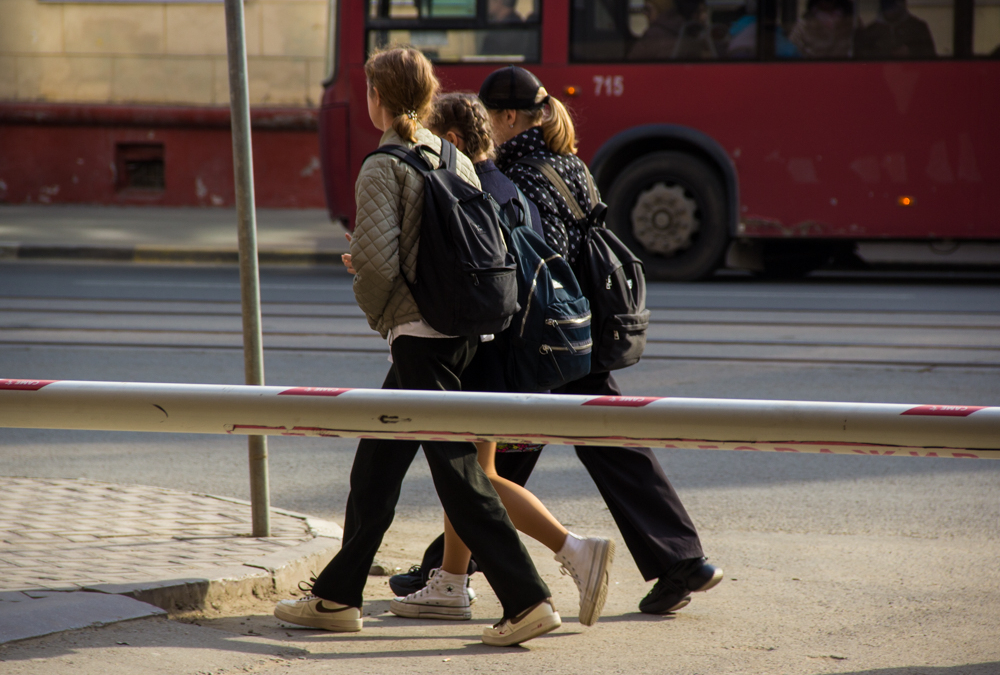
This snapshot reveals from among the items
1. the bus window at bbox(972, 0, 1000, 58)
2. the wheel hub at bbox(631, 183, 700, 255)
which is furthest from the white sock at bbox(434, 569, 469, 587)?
the bus window at bbox(972, 0, 1000, 58)

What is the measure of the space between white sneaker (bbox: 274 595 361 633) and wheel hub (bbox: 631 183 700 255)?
349 inches

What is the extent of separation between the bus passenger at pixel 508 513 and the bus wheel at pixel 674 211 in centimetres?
837

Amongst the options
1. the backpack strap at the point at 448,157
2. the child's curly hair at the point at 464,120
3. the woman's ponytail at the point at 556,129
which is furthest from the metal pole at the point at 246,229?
the woman's ponytail at the point at 556,129

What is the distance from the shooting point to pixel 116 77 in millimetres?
19047

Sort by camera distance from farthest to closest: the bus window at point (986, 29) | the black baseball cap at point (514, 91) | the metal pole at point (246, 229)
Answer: the bus window at point (986, 29) → the metal pole at point (246, 229) → the black baseball cap at point (514, 91)

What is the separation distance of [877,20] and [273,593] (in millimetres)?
9469

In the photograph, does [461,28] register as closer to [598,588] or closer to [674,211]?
[674,211]

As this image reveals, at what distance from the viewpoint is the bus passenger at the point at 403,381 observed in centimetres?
295

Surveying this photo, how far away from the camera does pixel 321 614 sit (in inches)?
124

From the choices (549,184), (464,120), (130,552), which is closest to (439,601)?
(130,552)

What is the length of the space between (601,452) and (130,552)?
4.75ft

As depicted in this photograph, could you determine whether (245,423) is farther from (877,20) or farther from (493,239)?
(877,20)

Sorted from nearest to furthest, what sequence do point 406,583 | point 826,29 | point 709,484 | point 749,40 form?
point 406,583
point 709,484
point 826,29
point 749,40

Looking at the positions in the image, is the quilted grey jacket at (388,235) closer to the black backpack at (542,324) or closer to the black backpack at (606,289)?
the black backpack at (542,324)
